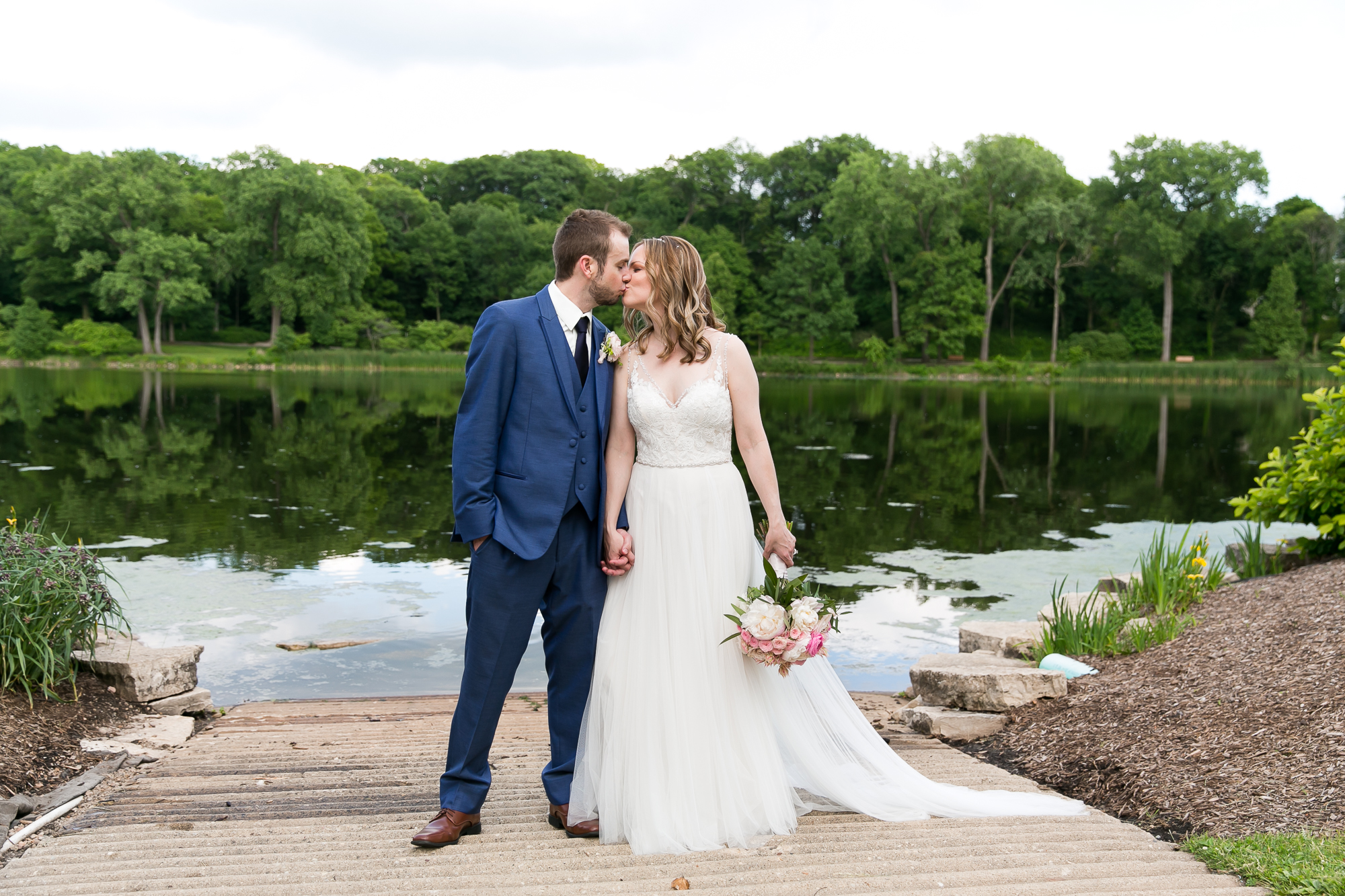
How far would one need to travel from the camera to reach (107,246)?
52688mm

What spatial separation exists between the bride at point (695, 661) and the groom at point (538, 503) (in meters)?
0.08

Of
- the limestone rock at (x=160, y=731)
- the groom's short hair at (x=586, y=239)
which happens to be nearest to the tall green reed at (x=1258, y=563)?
the groom's short hair at (x=586, y=239)

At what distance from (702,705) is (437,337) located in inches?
1972

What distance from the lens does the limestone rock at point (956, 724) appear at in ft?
15.4

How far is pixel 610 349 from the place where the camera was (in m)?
3.35

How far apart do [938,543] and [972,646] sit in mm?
4867

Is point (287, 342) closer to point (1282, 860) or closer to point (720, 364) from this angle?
point (720, 364)

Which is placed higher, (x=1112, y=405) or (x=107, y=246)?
(x=107, y=246)

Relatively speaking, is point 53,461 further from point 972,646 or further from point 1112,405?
point 1112,405

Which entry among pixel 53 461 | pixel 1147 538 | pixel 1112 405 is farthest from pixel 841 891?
pixel 1112 405

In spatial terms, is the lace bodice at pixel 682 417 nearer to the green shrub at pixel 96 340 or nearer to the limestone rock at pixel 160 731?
the limestone rock at pixel 160 731

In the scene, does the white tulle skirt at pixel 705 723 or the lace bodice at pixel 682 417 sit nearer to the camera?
the white tulle skirt at pixel 705 723

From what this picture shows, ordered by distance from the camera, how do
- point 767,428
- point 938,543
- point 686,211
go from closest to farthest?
point 938,543
point 767,428
point 686,211

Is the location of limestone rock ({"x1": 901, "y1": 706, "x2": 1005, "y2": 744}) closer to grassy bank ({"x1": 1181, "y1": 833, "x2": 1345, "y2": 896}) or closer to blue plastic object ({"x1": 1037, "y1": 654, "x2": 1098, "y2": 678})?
blue plastic object ({"x1": 1037, "y1": 654, "x2": 1098, "y2": 678})
